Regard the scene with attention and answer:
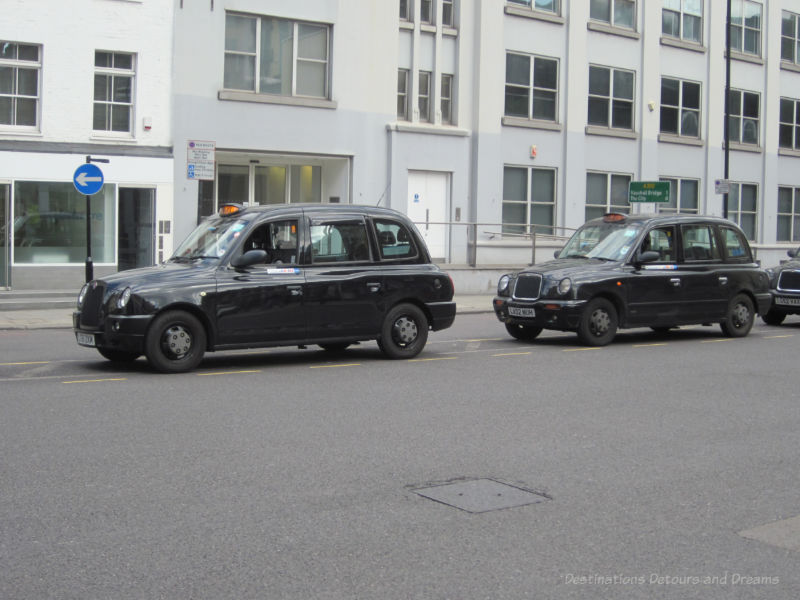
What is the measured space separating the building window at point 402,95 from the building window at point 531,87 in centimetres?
337

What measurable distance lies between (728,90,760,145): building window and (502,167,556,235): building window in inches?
358

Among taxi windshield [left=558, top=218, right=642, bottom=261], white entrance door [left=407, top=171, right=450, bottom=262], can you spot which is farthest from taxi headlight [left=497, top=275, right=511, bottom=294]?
white entrance door [left=407, top=171, right=450, bottom=262]

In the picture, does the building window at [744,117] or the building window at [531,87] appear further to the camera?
the building window at [744,117]

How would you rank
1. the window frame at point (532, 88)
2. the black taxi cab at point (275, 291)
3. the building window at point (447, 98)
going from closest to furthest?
the black taxi cab at point (275, 291), the building window at point (447, 98), the window frame at point (532, 88)

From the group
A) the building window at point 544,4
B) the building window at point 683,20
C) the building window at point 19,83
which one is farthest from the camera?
the building window at point 683,20

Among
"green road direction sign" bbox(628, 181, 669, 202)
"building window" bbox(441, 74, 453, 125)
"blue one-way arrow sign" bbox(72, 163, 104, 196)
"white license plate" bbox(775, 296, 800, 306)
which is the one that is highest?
"building window" bbox(441, 74, 453, 125)

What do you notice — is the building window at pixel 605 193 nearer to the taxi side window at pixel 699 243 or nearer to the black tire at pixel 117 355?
the taxi side window at pixel 699 243

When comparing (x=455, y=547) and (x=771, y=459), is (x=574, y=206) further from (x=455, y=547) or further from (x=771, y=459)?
(x=455, y=547)

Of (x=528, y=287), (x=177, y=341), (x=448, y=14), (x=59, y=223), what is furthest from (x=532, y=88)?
(x=177, y=341)

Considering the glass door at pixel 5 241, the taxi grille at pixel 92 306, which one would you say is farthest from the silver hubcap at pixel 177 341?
the glass door at pixel 5 241

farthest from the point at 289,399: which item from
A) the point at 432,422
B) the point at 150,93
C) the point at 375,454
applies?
the point at 150,93

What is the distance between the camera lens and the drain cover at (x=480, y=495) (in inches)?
247

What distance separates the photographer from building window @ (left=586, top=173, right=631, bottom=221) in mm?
32156

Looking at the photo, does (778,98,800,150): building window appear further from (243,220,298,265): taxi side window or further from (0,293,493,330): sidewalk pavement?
(243,220,298,265): taxi side window
